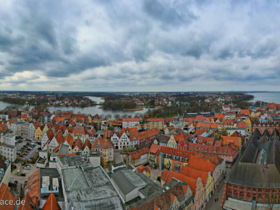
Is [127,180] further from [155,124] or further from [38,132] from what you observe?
[155,124]

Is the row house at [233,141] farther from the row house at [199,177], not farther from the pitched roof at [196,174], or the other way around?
the pitched roof at [196,174]

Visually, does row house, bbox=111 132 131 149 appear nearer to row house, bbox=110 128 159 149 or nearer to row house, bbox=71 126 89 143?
row house, bbox=110 128 159 149

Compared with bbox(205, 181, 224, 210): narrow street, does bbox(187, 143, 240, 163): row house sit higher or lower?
higher

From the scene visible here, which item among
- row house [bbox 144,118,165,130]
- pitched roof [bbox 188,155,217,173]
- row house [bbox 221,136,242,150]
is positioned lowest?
row house [bbox 144,118,165,130]

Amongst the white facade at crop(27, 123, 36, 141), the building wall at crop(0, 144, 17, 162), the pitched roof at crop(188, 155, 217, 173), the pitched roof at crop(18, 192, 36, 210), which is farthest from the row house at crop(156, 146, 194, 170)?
the white facade at crop(27, 123, 36, 141)

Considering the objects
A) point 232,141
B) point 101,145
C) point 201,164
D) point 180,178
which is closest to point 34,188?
point 180,178

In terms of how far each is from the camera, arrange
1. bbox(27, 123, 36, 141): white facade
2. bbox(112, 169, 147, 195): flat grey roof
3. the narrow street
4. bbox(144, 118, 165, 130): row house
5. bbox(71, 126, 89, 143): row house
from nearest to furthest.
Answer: bbox(112, 169, 147, 195): flat grey roof < the narrow street < bbox(71, 126, 89, 143): row house < bbox(27, 123, 36, 141): white facade < bbox(144, 118, 165, 130): row house

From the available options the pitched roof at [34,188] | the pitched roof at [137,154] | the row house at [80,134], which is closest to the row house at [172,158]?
the pitched roof at [137,154]

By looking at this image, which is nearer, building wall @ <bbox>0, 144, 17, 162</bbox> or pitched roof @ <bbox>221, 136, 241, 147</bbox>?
building wall @ <bbox>0, 144, 17, 162</bbox>

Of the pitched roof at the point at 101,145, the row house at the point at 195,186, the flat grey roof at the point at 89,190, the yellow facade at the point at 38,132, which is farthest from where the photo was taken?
the yellow facade at the point at 38,132

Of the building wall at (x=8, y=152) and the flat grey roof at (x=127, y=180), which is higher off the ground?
the flat grey roof at (x=127, y=180)

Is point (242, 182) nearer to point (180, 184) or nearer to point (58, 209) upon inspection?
point (180, 184)
